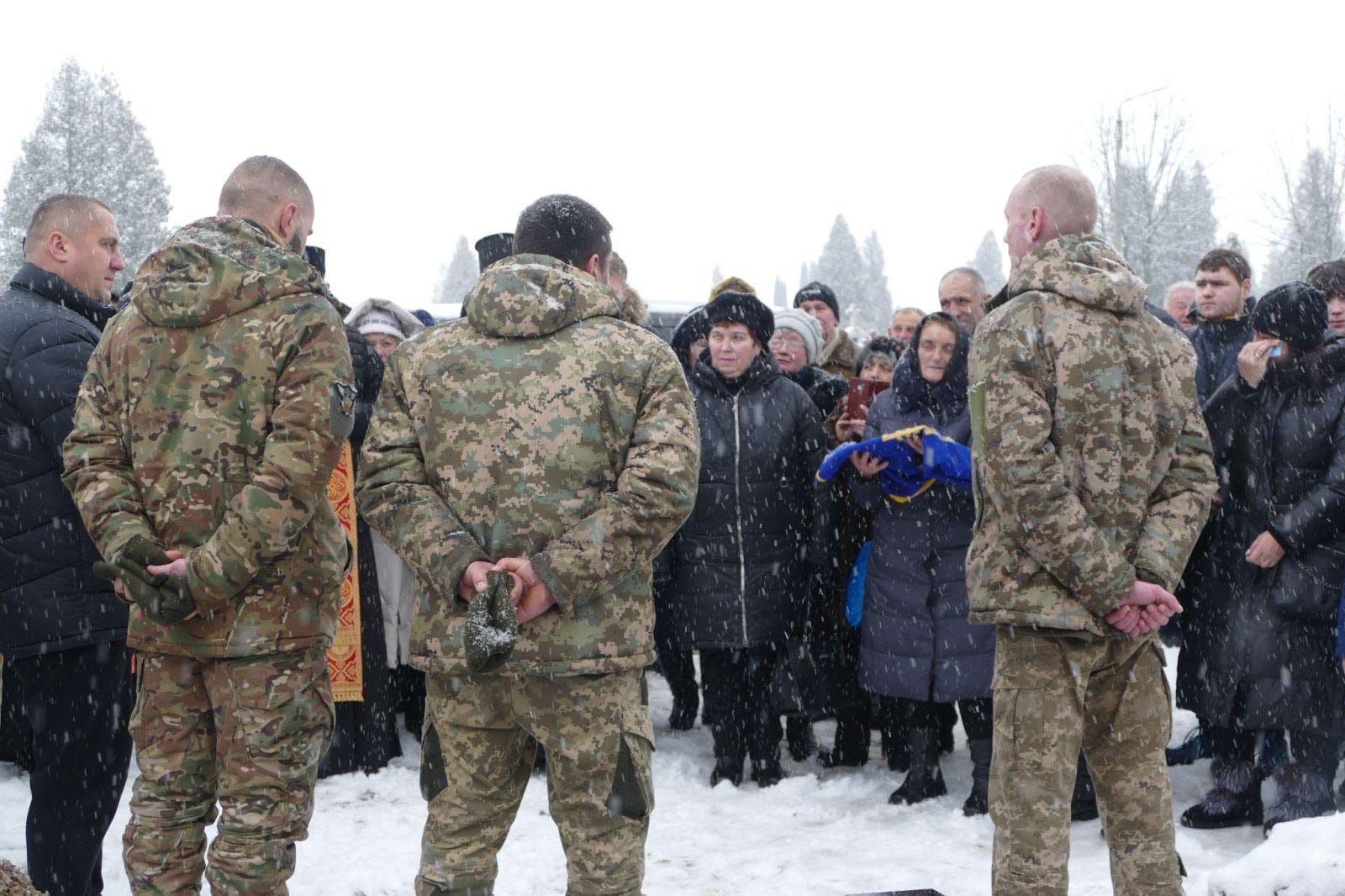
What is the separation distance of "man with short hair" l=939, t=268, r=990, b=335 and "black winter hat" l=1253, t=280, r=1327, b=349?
1434mm

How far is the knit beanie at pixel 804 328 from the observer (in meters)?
6.32

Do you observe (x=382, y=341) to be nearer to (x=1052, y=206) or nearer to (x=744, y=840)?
(x=744, y=840)

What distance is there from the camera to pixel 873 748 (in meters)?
6.16

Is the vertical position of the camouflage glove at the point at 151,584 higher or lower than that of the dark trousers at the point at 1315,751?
higher

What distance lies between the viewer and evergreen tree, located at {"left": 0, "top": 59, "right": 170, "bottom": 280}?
3105 centimetres

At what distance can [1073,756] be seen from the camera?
3.07 meters

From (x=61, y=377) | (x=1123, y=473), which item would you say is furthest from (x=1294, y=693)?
(x=61, y=377)

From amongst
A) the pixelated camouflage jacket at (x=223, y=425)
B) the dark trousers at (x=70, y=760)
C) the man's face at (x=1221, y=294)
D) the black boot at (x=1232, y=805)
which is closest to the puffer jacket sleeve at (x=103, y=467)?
the pixelated camouflage jacket at (x=223, y=425)

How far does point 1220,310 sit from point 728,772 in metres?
3.46

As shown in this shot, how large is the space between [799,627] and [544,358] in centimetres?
302

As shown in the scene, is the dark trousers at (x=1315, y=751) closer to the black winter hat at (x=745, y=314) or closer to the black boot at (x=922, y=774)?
the black boot at (x=922, y=774)

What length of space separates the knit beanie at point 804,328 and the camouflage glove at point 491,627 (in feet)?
12.8

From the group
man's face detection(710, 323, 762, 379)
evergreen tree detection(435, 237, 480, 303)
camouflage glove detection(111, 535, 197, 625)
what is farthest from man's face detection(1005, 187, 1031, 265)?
evergreen tree detection(435, 237, 480, 303)

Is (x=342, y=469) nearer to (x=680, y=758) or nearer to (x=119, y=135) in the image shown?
(x=680, y=758)
